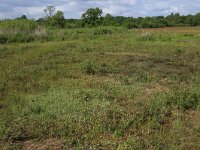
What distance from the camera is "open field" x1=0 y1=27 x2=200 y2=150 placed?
5.97 meters

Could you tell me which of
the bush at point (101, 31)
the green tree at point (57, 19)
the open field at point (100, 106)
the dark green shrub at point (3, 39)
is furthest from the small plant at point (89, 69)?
the green tree at point (57, 19)

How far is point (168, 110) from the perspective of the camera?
24.4 ft

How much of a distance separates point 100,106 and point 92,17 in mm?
41989

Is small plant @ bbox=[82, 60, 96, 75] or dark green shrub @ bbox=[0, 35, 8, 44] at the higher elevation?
dark green shrub @ bbox=[0, 35, 8, 44]

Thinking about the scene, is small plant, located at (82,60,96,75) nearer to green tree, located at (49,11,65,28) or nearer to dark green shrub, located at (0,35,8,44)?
dark green shrub, located at (0,35,8,44)

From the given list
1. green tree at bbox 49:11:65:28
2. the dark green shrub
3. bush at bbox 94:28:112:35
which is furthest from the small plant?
green tree at bbox 49:11:65:28

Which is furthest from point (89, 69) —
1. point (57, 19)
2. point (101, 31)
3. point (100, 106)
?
point (57, 19)

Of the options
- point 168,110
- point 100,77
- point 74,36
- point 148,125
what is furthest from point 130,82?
point 74,36

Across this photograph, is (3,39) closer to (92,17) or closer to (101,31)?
(101,31)

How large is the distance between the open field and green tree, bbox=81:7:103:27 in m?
35.0

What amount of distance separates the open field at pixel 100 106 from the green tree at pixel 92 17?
115 feet

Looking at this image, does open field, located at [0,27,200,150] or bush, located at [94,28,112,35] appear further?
bush, located at [94,28,112,35]

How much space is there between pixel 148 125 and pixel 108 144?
1080 millimetres

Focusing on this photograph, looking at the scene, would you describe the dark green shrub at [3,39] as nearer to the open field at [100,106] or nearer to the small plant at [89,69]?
the open field at [100,106]
